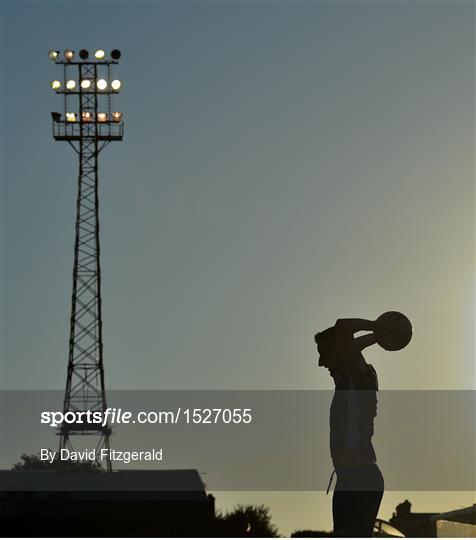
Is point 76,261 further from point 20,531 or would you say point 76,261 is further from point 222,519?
point 222,519

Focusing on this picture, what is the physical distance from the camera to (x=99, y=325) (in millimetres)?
47781

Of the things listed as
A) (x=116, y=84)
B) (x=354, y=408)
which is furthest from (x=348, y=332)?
(x=116, y=84)

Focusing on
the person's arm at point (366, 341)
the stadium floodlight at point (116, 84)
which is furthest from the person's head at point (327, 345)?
the stadium floodlight at point (116, 84)

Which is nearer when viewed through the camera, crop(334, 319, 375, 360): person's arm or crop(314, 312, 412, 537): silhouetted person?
crop(314, 312, 412, 537): silhouetted person

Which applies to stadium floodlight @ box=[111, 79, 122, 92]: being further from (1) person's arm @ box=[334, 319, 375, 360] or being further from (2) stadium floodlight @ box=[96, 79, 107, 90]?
(1) person's arm @ box=[334, 319, 375, 360]

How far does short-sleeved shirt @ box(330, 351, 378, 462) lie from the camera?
23.7 ft

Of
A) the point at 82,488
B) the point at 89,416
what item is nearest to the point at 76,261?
the point at 89,416

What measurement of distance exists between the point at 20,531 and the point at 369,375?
4482 centimetres

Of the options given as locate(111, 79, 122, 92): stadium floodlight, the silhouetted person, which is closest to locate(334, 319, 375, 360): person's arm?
the silhouetted person

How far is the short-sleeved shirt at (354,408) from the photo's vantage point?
722cm

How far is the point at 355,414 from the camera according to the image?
7.27m

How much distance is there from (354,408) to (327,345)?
447 millimetres

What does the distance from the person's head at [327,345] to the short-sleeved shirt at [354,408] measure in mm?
70

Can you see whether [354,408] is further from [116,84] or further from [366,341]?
[116,84]
